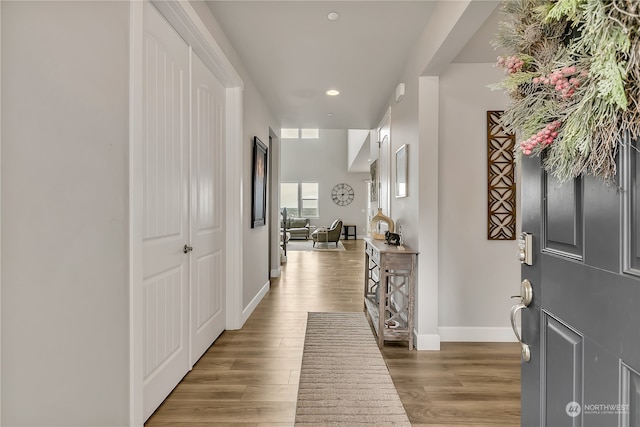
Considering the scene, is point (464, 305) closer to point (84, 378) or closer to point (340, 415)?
point (340, 415)

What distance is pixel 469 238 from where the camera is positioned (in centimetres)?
288

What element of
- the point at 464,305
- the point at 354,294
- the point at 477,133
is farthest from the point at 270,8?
the point at 354,294

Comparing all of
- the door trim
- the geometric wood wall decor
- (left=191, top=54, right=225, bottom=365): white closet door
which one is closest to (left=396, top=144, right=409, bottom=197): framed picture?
the geometric wood wall decor

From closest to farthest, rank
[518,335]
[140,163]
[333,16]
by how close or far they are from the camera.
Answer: [518,335]
[140,163]
[333,16]

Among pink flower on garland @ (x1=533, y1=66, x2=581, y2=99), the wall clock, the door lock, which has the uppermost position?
the wall clock

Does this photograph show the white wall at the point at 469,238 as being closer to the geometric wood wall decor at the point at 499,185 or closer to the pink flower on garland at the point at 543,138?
the geometric wood wall decor at the point at 499,185

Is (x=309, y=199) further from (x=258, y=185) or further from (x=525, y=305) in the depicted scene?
(x=525, y=305)

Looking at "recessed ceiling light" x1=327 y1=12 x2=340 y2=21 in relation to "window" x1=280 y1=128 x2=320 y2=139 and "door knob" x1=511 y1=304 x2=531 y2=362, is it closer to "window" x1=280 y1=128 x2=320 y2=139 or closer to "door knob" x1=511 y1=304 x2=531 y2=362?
"door knob" x1=511 y1=304 x2=531 y2=362

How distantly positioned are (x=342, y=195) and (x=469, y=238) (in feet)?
32.6

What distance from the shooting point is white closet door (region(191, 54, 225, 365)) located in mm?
2346

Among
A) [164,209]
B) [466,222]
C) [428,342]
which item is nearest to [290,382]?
[428,342]

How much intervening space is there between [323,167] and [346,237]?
2939mm

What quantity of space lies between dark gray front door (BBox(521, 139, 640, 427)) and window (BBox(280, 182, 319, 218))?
11842mm

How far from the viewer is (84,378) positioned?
1.19 m
